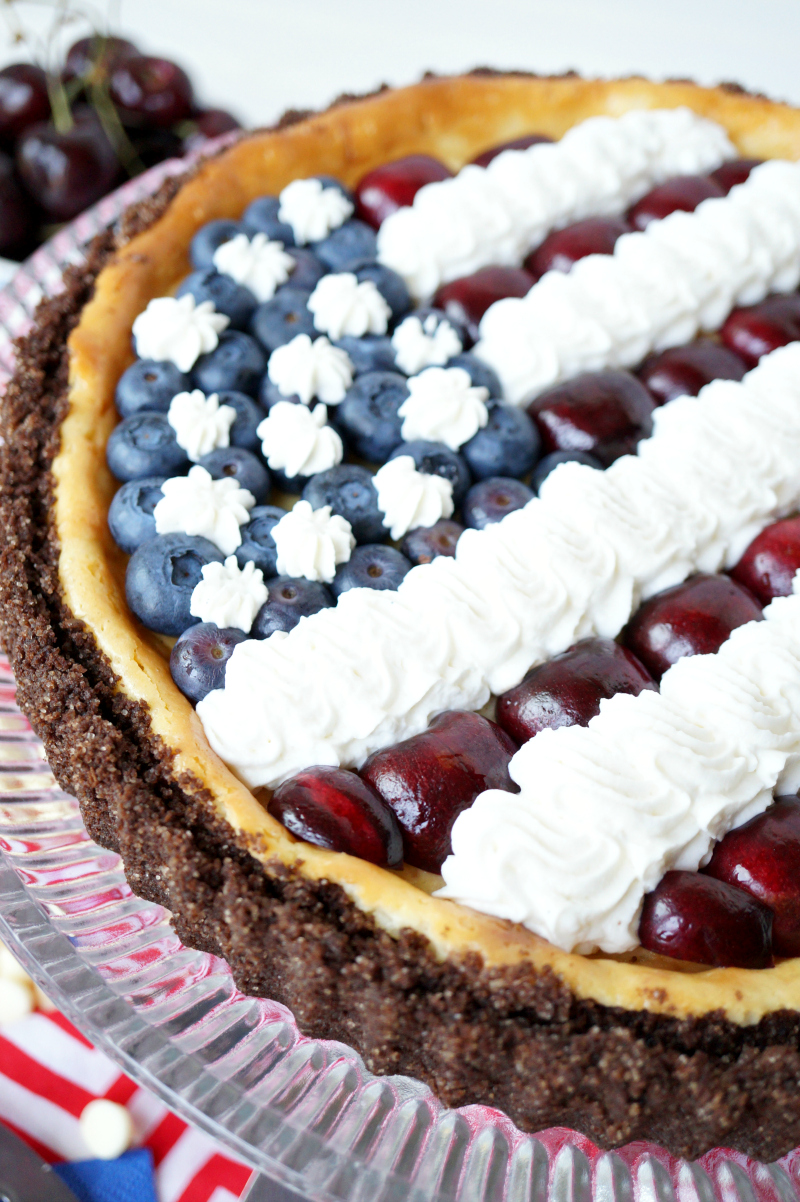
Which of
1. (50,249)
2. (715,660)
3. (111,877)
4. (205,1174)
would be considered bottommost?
(205,1174)

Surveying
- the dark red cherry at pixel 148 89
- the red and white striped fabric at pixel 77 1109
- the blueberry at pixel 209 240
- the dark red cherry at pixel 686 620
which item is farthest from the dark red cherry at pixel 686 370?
the dark red cherry at pixel 148 89

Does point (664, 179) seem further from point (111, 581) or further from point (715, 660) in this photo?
point (111, 581)

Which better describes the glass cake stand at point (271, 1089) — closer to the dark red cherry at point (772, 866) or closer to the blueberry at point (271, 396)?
the dark red cherry at point (772, 866)

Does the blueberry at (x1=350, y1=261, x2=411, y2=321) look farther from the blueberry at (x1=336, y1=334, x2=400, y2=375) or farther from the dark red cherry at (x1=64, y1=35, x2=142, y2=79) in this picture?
the dark red cherry at (x1=64, y1=35, x2=142, y2=79)

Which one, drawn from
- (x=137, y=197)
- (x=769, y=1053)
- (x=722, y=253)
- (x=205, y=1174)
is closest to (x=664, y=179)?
(x=722, y=253)

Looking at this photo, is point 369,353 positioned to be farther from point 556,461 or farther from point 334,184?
point 334,184

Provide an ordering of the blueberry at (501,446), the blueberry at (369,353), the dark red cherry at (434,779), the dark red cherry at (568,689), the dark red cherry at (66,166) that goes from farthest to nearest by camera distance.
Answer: the dark red cherry at (66,166)
the blueberry at (369,353)
the blueberry at (501,446)
the dark red cherry at (568,689)
the dark red cherry at (434,779)

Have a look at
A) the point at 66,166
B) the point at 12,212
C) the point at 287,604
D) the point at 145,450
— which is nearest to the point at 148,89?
the point at 66,166

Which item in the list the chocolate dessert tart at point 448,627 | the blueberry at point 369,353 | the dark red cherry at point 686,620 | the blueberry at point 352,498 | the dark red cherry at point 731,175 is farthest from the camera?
the dark red cherry at point 731,175
